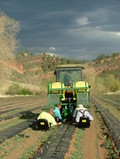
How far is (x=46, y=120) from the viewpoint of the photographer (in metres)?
10.9

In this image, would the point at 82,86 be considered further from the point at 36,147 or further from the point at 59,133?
the point at 36,147

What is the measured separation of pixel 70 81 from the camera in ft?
46.2

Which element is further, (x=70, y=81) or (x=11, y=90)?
(x=11, y=90)

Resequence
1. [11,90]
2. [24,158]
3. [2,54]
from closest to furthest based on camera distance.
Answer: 1. [24,158]
2. [2,54]
3. [11,90]

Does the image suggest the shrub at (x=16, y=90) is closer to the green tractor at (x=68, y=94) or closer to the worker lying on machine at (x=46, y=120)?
the green tractor at (x=68, y=94)

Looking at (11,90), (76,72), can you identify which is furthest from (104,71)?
(76,72)

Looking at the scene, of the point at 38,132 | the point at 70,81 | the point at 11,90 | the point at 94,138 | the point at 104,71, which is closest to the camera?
the point at 94,138

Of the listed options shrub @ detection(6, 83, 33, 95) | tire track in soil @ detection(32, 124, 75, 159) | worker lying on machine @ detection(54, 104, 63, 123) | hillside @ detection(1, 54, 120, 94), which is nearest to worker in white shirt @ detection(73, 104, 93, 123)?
tire track in soil @ detection(32, 124, 75, 159)

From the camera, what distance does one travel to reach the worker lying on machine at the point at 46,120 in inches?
427

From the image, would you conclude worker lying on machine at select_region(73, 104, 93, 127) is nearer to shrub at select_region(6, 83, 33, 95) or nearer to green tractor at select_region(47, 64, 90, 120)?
green tractor at select_region(47, 64, 90, 120)

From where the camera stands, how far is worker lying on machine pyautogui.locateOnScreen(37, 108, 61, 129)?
35.6 feet

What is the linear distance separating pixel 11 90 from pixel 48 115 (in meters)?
44.7

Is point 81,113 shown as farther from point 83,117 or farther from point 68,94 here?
point 68,94

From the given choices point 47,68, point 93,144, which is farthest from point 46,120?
point 47,68
